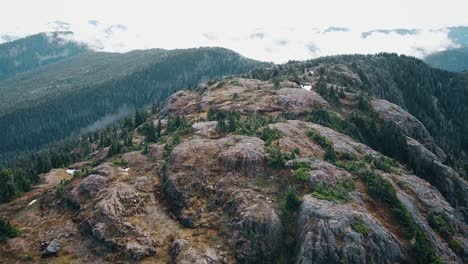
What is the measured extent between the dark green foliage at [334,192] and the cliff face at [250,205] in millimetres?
182

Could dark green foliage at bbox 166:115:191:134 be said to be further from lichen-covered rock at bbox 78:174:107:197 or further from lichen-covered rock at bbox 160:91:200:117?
lichen-covered rock at bbox 78:174:107:197

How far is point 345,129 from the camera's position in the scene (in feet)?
309

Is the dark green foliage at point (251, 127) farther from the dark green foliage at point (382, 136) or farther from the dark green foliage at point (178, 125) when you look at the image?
the dark green foliage at point (382, 136)

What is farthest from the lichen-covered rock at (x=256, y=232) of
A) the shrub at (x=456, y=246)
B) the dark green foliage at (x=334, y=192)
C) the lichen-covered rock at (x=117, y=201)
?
the shrub at (x=456, y=246)

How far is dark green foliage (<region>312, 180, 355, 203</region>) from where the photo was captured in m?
55.2

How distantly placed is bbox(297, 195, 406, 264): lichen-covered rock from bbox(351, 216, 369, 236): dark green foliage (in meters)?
0.20

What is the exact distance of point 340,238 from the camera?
1909 inches

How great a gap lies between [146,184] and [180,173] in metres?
6.01

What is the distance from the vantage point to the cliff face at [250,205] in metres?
50.1

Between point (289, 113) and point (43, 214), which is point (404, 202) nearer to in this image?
point (289, 113)

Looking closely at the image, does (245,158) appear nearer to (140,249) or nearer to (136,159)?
(140,249)

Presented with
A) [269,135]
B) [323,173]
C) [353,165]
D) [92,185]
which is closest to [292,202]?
[323,173]

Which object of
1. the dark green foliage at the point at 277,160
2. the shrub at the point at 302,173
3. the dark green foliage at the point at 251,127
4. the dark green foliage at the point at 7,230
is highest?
the dark green foliage at the point at 251,127

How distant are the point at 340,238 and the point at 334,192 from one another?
9407 millimetres
